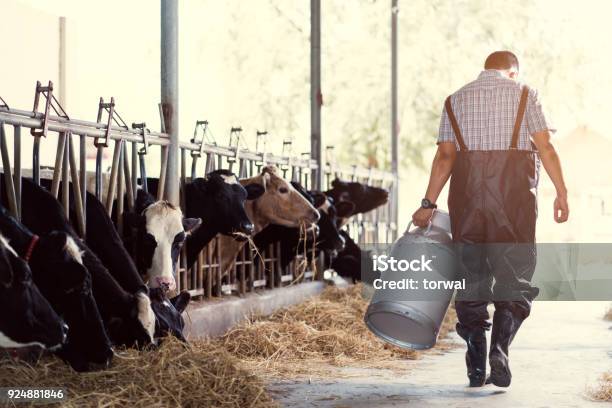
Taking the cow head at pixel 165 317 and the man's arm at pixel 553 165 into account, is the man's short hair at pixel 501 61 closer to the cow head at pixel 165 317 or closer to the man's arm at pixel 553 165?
the man's arm at pixel 553 165

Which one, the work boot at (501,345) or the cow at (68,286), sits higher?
the cow at (68,286)

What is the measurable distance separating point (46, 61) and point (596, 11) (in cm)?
1565

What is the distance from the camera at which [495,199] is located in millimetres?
6043

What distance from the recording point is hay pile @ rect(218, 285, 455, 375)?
756 cm

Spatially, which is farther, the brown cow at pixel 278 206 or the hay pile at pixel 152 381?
the brown cow at pixel 278 206

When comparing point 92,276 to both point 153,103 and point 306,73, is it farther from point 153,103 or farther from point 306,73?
point 153,103

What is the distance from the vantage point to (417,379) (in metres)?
6.80

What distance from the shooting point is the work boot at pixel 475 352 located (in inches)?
245

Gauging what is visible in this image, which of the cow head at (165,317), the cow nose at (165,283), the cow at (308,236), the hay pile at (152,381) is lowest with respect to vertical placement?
the hay pile at (152,381)

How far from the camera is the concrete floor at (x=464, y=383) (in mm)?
5926

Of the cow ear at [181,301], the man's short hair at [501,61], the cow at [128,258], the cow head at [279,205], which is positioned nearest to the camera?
the cow at [128,258]

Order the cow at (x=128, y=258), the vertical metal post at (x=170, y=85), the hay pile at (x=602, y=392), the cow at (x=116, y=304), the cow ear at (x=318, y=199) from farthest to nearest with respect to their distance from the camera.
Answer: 1. the cow ear at (x=318, y=199)
2. the vertical metal post at (x=170, y=85)
3. the cow at (x=128, y=258)
4. the hay pile at (x=602, y=392)
5. the cow at (x=116, y=304)

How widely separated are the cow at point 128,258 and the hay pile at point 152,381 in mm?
431

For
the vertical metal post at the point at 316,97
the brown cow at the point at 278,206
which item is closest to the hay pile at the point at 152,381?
the brown cow at the point at 278,206
